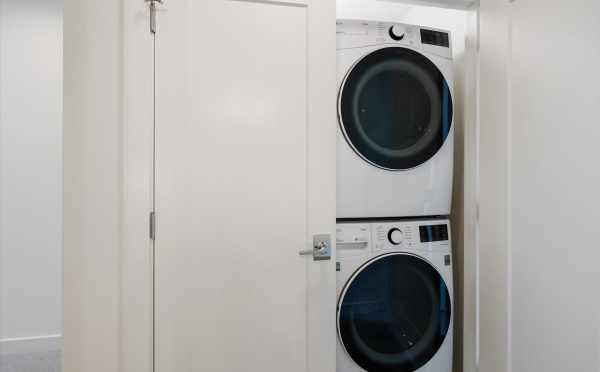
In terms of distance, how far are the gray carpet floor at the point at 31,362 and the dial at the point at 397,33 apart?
1847 mm

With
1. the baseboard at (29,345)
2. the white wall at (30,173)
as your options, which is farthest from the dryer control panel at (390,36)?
the baseboard at (29,345)

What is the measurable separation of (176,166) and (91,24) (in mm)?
556

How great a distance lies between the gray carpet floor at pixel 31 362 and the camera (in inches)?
48.6

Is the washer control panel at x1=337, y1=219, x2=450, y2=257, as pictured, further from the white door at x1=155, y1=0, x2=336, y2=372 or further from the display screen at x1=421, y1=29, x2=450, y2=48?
the display screen at x1=421, y1=29, x2=450, y2=48

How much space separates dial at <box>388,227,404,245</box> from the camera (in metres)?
1.47

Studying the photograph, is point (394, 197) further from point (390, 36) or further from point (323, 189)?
point (390, 36)

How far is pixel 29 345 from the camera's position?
4.02 ft

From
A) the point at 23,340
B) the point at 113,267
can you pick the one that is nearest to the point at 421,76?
the point at 113,267

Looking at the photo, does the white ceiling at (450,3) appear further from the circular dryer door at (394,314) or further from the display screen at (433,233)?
the circular dryer door at (394,314)

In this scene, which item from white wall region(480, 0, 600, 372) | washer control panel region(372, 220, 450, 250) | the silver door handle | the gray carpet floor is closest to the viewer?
white wall region(480, 0, 600, 372)

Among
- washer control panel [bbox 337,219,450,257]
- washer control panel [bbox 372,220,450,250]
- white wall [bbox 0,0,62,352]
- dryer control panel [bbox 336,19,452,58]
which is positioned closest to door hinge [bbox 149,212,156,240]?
white wall [bbox 0,0,62,352]

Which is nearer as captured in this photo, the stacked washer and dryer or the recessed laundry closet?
the recessed laundry closet

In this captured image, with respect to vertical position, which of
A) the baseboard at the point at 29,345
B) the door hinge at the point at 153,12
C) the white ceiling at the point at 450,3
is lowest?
the baseboard at the point at 29,345

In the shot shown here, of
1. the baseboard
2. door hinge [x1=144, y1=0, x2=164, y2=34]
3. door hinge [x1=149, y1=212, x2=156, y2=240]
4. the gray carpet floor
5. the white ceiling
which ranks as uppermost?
the white ceiling
